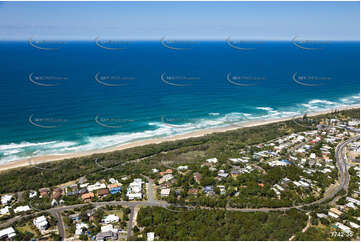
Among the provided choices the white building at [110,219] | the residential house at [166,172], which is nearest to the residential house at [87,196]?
the white building at [110,219]

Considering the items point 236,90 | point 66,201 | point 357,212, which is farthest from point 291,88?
point 66,201

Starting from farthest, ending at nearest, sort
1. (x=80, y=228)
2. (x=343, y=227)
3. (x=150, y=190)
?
(x=150, y=190) → (x=80, y=228) → (x=343, y=227)

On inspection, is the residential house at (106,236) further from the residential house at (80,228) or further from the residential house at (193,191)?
the residential house at (193,191)

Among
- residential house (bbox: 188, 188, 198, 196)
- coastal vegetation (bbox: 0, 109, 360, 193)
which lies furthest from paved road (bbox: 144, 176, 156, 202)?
residential house (bbox: 188, 188, 198, 196)

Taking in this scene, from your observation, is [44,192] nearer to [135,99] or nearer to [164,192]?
[164,192]

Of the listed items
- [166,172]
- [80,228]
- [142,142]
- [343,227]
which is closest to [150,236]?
[80,228]
